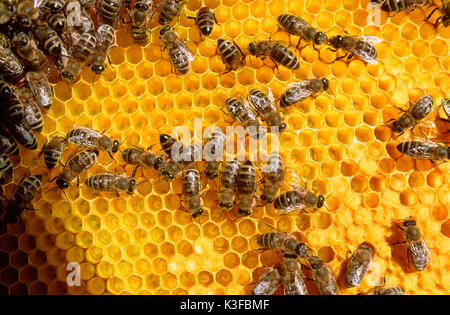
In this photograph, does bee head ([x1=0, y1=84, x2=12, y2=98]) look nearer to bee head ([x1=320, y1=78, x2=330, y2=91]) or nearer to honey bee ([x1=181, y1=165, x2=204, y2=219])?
honey bee ([x1=181, y1=165, x2=204, y2=219])

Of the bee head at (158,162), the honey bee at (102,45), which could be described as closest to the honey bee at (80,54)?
the honey bee at (102,45)

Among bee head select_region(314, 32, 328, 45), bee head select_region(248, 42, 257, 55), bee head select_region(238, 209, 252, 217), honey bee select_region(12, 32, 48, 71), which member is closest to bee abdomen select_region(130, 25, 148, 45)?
honey bee select_region(12, 32, 48, 71)

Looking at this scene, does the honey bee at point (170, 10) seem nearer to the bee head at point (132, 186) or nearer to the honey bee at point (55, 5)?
the honey bee at point (55, 5)

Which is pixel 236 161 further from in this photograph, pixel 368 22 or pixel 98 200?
pixel 368 22

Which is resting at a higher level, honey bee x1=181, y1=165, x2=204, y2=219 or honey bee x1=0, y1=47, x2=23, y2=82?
honey bee x1=0, y1=47, x2=23, y2=82

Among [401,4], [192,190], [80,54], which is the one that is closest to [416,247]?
[192,190]
